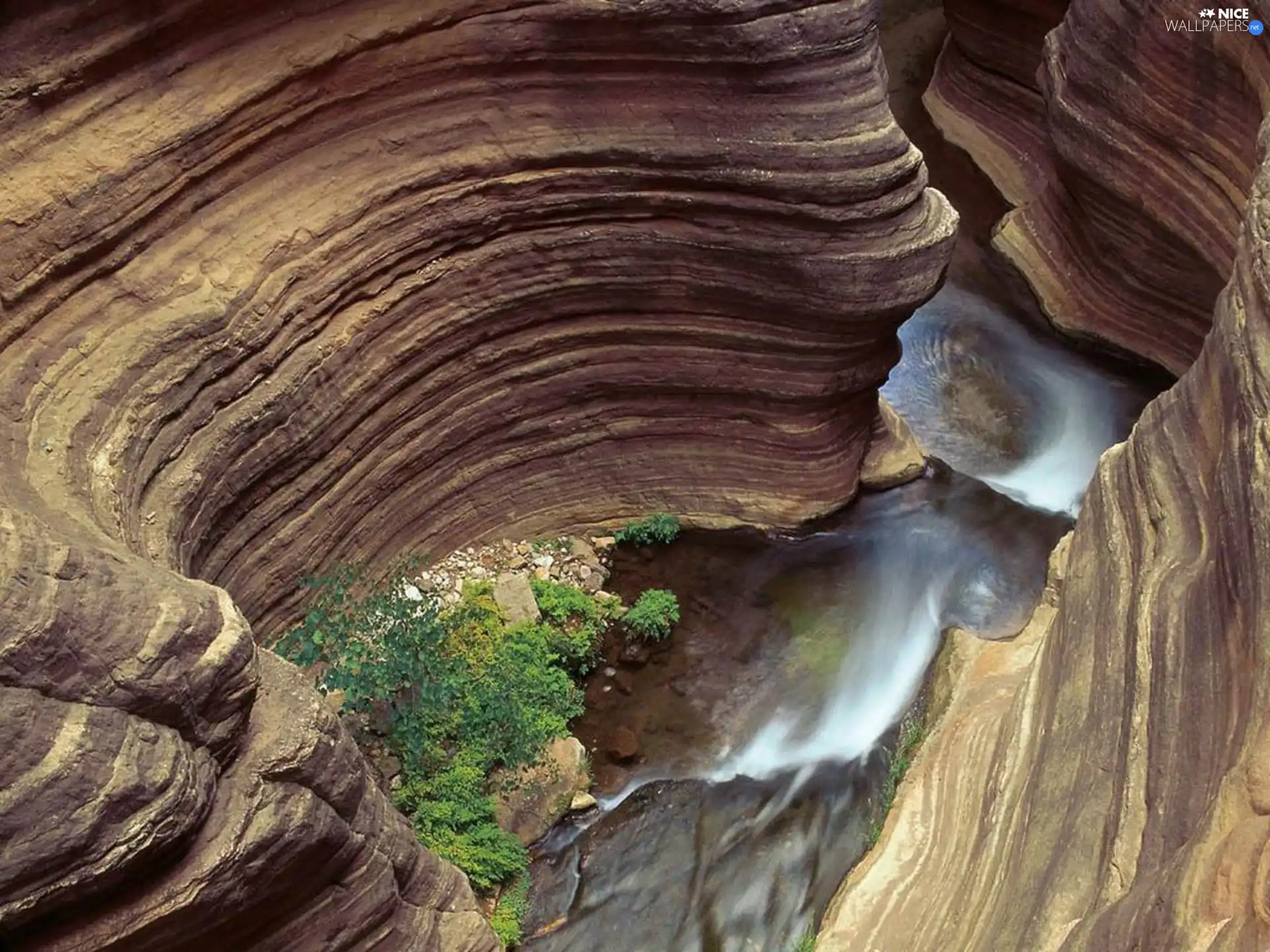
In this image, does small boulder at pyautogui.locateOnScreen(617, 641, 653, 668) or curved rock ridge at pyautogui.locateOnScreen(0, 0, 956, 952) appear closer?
curved rock ridge at pyautogui.locateOnScreen(0, 0, 956, 952)

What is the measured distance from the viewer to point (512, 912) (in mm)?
5781

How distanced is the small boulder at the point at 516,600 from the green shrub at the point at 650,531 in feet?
2.92

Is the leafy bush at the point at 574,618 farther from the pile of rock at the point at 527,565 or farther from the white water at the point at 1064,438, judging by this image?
the white water at the point at 1064,438

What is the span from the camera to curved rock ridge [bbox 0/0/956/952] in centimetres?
327

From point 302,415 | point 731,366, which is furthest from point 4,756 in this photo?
point 731,366

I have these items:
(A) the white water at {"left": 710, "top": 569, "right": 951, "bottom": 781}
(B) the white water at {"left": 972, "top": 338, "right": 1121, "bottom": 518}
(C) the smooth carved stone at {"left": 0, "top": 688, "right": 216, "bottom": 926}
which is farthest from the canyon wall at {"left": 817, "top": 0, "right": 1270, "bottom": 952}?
(C) the smooth carved stone at {"left": 0, "top": 688, "right": 216, "bottom": 926}

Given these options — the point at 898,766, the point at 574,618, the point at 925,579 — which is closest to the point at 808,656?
the point at 898,766

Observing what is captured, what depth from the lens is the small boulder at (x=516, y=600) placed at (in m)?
6.92

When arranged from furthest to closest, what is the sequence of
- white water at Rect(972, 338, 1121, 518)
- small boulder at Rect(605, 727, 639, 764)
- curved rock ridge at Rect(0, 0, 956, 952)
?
white water at Rect(972, 338, 1121, 518)
small boulder at Rect(605, 727, 639, 764)
curved rock ridge at Rect(0, 0, 956, 952)

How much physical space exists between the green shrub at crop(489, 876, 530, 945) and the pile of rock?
1936mm

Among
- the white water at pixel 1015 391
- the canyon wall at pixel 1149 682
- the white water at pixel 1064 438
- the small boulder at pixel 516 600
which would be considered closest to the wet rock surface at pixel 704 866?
the canyon wall at pixel 1149 682

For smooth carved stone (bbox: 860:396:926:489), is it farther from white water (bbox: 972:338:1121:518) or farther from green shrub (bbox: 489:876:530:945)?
green shrub (bbox: 489:876:530:945)

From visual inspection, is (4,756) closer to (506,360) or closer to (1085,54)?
(506,360)

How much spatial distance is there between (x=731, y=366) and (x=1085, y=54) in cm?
441
